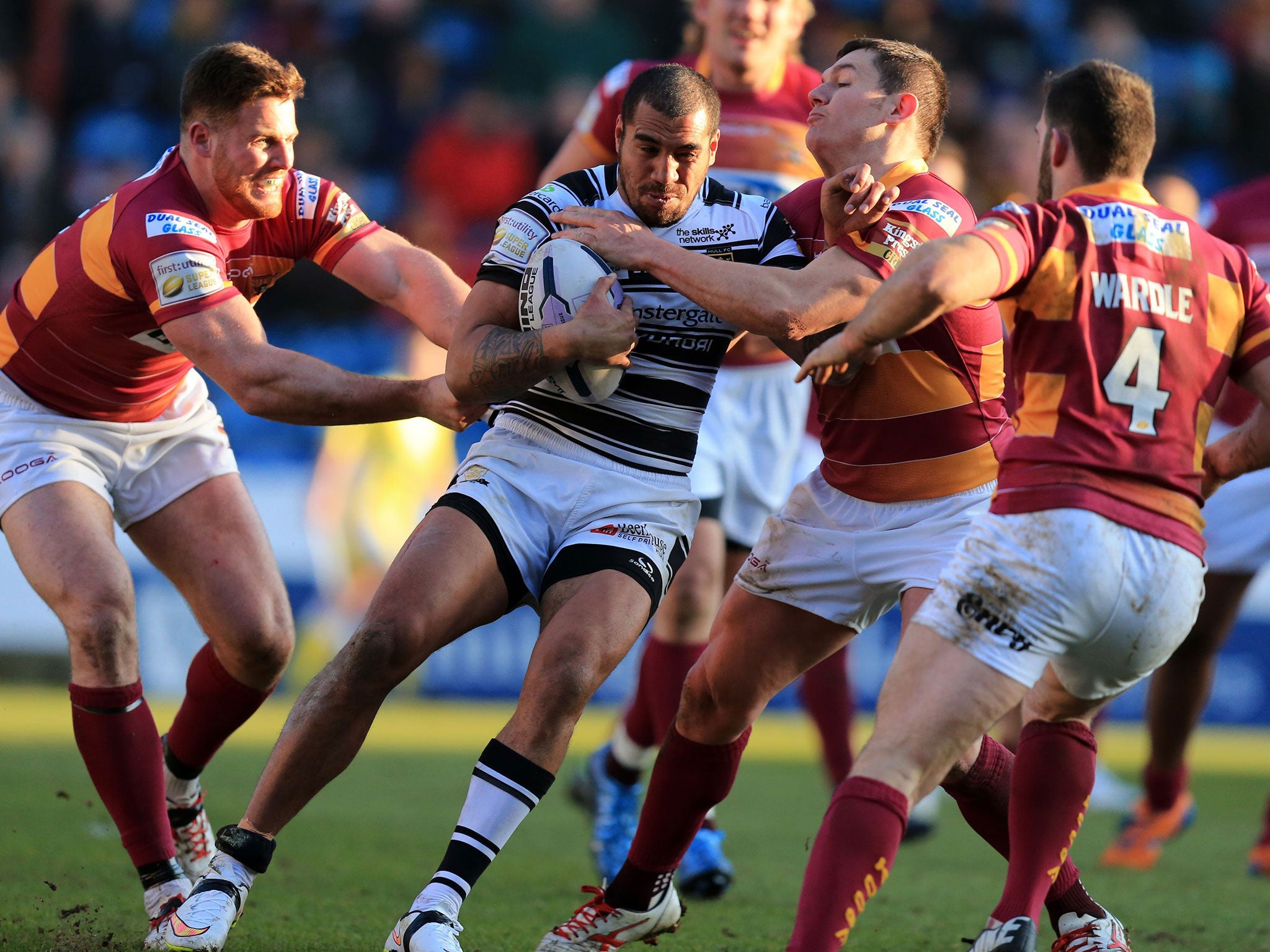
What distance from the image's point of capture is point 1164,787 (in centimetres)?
661

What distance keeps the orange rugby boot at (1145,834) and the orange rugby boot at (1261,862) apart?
36 cm

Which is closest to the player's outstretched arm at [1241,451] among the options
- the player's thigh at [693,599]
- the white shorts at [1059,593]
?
the white shorts at [1059,593]

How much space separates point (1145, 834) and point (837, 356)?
4048 millimetres

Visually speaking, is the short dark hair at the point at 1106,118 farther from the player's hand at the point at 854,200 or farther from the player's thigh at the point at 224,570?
the player's thigh at the point at 224,570

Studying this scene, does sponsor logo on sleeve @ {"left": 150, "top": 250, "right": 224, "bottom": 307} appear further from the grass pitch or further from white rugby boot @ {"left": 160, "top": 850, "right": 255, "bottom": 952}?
the grass pitch

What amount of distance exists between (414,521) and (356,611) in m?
0.81

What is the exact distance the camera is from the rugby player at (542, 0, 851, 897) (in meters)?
5.84

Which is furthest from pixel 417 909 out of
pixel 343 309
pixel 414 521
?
pixel 343 309

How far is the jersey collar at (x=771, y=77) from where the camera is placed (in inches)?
245

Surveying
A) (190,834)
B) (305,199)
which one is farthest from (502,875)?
(305,199)

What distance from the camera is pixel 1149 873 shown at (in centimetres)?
629

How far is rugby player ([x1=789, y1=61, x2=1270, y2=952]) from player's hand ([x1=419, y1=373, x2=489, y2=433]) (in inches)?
46.9

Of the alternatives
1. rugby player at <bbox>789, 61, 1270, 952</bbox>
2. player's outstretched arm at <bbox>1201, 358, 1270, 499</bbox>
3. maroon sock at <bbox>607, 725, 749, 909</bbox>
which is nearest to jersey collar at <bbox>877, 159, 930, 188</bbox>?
rugby player at <bbox>789, 61, 1270, 952</bbox>

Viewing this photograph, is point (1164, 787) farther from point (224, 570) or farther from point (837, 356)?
point (224, 570)
